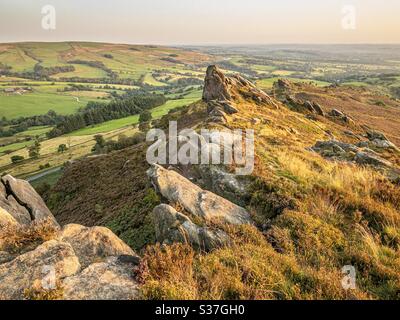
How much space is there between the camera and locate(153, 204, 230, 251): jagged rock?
9.21 metres

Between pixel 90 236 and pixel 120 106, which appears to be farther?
pixel 120 106

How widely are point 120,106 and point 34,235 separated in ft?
550

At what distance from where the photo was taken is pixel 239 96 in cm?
4206

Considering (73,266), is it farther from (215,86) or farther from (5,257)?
(215,86)

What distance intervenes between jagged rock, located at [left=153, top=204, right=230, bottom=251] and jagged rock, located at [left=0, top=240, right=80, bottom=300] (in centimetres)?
277

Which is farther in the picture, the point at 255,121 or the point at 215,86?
the point at 215,86

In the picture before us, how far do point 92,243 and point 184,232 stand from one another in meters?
2.56

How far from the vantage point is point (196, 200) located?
11.9 m

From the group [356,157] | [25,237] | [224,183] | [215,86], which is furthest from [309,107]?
[25,237]

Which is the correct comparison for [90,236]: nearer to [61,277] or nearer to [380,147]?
[61,277]

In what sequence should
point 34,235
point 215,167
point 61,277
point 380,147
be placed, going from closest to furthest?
point 61,277
point 34,235
point 215,167
point 380,147

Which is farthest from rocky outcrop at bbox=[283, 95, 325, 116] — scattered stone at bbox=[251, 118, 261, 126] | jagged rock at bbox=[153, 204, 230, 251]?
jagged rock at bbox=[153, 204, 230, 251]
